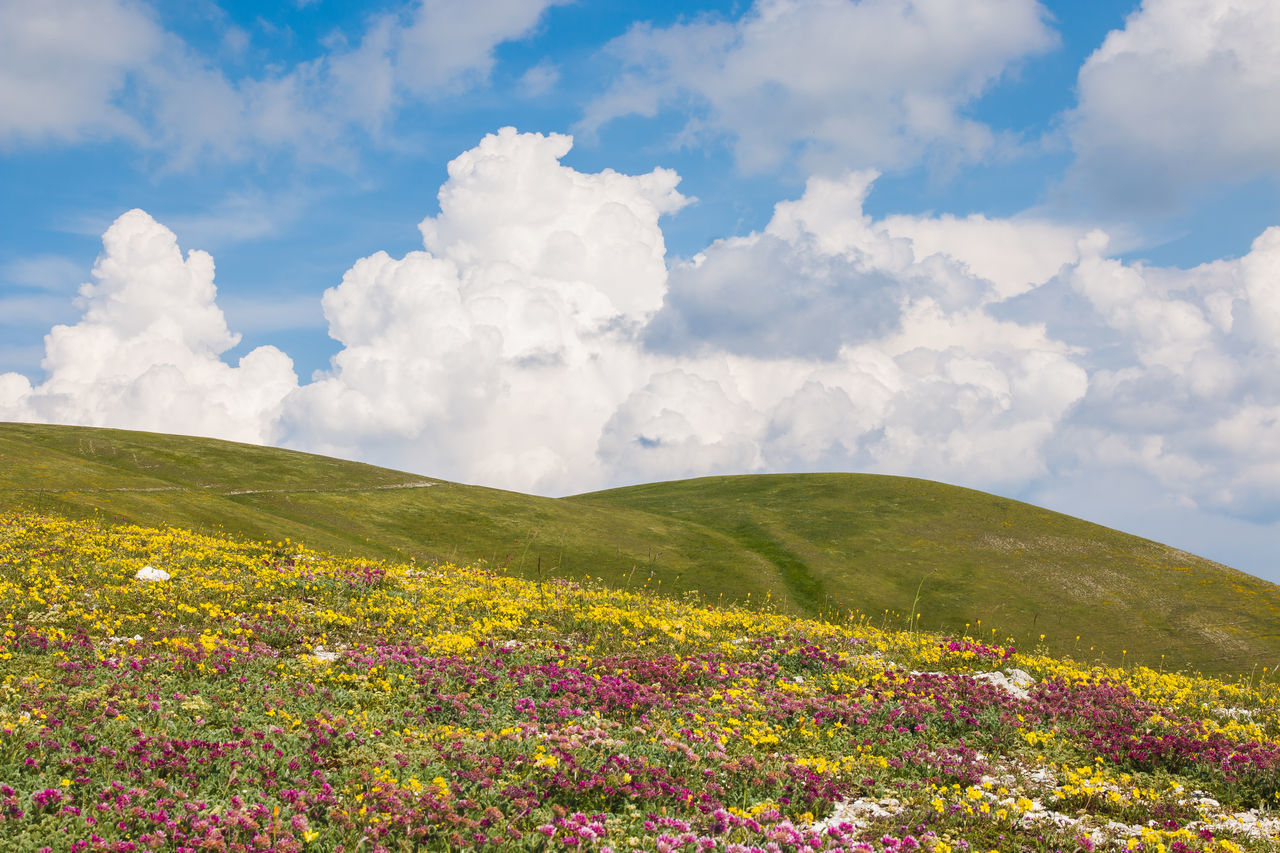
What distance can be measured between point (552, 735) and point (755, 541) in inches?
2530

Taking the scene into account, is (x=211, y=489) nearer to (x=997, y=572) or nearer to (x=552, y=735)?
(x=552, y=735)

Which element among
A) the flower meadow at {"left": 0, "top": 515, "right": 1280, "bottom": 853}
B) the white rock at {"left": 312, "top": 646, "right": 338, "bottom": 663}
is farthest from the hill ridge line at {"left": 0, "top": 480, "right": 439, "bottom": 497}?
the white rock at {"left": 312, "top": 646, "right": 338, "bottom": 663}

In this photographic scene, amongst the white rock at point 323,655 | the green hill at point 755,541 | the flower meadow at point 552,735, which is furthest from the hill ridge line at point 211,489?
the white rock at point 323,655

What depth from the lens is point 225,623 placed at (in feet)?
57.7

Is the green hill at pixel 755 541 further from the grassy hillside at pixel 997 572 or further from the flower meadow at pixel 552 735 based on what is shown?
the flower meadow at pixel 552 735

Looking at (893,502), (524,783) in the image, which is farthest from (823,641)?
(893,502)

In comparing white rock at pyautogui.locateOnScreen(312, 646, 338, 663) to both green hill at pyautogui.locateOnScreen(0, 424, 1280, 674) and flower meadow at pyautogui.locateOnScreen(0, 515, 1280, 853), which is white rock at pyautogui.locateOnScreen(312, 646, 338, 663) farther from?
green hill at pyautogui.locateOnScreen(0, 424, 1280, 674)

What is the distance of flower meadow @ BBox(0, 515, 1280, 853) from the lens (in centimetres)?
922

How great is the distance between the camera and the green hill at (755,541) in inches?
2012

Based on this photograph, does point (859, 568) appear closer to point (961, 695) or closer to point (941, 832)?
point (961, 695)

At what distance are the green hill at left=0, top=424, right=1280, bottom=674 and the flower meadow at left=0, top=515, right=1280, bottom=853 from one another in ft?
81.1

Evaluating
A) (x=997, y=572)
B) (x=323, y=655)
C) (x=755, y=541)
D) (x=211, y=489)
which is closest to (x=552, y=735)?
(x=323, y=655)

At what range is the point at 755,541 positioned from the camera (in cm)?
7394

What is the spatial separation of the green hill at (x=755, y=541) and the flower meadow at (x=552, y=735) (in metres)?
24.7
